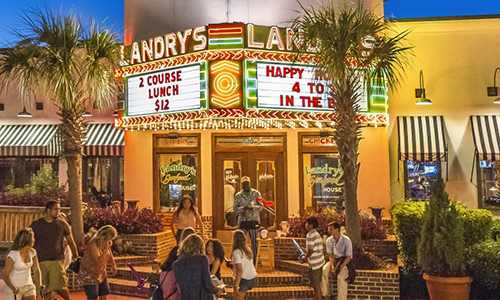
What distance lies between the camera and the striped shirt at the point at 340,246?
397 inches

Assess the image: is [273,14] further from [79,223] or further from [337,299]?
[337,299]

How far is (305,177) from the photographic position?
16.1 meters

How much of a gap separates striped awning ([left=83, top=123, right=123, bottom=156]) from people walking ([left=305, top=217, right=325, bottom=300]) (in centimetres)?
1114

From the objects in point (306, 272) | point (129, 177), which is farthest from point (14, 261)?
point (129, 177)

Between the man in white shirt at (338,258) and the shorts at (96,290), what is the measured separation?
394cm

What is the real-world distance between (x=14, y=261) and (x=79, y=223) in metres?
5.02

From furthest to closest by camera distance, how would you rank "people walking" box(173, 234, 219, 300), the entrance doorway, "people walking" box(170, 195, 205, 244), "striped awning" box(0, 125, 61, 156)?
1. "striped awning" box(0, 125, 61, 156)
2. the entrance doorway
3. "people walking" box(170, 195, 205, 244)
4. "people walking" box(173, 234, 219, 300)

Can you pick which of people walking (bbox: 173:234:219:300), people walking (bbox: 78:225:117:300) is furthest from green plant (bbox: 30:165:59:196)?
people walking (bbox: 173:234:219:300)

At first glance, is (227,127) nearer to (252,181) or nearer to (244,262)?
(252,181)

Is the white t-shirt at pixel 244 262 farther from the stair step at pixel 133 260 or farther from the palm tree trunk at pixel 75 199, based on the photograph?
the palm tree trunk at pixel 75 199

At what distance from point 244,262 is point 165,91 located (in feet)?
21.4

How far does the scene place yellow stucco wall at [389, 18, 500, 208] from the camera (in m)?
16.5

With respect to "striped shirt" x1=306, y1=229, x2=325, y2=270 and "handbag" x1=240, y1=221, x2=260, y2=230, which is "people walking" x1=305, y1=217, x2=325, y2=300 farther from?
"handbag" x1=240, y1=221, x2=260, y2=230

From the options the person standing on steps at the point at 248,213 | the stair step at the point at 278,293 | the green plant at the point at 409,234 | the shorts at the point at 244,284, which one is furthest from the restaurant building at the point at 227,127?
the shorts at the point at 244,284
